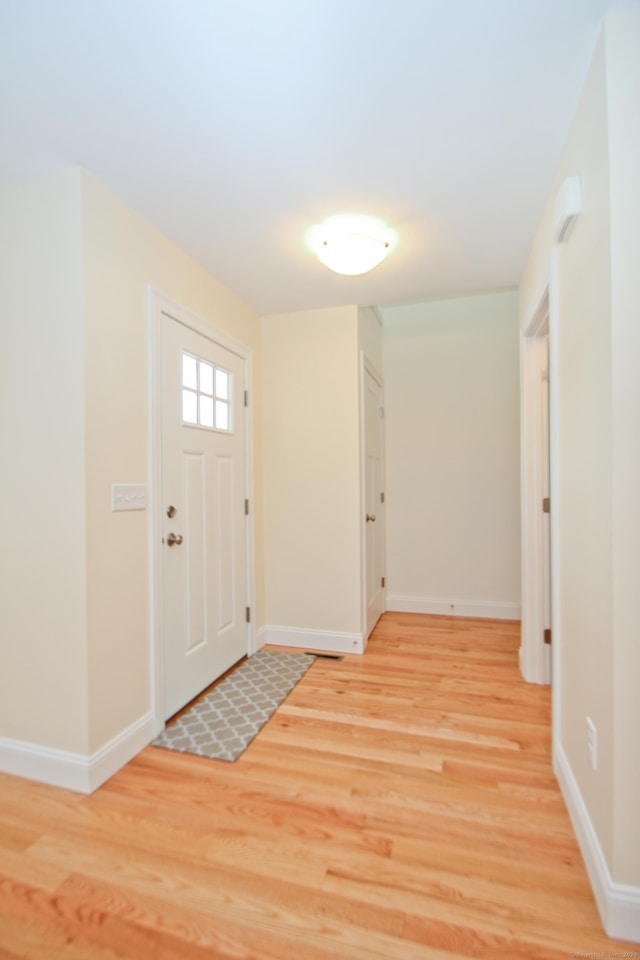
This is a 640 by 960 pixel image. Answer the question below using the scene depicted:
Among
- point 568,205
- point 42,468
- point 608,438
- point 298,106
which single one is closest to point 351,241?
point 298,106

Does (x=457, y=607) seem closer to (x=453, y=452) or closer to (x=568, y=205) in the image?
(x=453, y=452)

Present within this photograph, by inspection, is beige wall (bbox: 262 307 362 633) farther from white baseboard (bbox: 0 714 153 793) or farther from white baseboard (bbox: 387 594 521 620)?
white baseboard (bbox: 0 714 153 793)

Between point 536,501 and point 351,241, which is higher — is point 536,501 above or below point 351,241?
below

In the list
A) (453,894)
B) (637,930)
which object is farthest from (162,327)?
(637,930)

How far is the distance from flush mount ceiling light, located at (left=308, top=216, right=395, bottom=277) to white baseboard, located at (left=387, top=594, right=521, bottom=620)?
9.52 feet

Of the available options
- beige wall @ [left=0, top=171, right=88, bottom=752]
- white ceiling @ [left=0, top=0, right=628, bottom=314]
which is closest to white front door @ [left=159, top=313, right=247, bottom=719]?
beige wall @ [left=0, top=171, right=88, bottom=752]

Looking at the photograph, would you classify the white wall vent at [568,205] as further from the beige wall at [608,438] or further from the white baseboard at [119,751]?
the white baseboard at [119,751]

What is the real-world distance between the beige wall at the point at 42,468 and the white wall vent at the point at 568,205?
69.5 inches

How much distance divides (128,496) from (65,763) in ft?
3.53

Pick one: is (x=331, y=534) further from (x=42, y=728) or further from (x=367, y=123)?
(x=367, y=123)

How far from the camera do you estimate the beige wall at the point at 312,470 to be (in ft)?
9.90

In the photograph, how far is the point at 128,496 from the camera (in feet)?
6.17

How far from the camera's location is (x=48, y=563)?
1.72 metres

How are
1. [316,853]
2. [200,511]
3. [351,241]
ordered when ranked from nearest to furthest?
[316,853] < [351,241] < [200,511]
